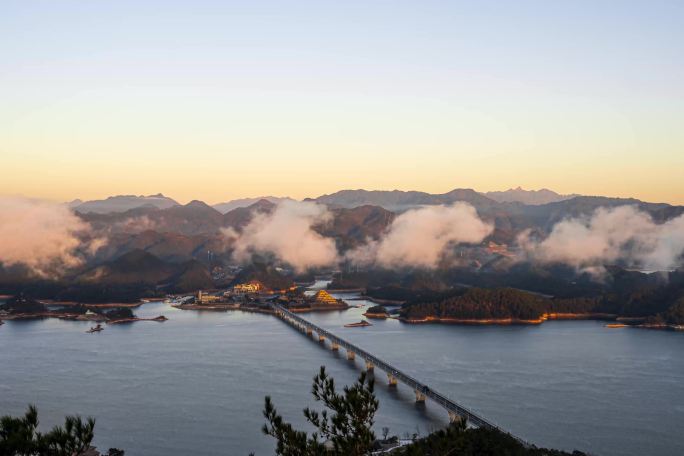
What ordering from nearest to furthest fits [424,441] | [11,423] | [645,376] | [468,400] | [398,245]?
[11,423]
[424,441]
[468,400]
[645,376]
[398,245]

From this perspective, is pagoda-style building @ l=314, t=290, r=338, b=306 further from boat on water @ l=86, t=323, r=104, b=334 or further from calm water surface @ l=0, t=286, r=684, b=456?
boat on water @ l=86, t=323, r=104, b=334

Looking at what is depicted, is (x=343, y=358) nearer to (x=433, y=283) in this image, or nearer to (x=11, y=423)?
(x=11, y=423)

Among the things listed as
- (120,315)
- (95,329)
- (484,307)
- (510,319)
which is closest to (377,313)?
(484,307)

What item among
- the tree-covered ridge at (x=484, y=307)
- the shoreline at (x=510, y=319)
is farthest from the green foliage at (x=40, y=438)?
the tree-covered ridge at (x=484, y=307)

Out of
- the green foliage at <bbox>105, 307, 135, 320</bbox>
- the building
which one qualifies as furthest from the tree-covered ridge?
the green foliage at <bbox>105, 307, 135, 320</bbox>

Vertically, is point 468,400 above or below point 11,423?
below

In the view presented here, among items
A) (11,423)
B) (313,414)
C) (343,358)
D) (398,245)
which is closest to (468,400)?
(343,358)
